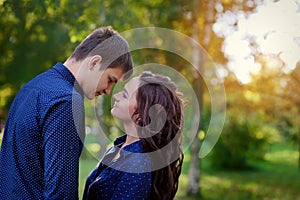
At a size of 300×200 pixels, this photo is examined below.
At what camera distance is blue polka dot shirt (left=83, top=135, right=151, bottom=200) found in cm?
167

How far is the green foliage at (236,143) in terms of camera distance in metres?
10.6

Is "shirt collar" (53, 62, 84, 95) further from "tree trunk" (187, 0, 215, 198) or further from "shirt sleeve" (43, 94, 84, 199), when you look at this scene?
"tree trunk" (187, 0, 215, 198)

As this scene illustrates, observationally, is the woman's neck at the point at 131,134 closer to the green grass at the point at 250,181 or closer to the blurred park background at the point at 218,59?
the blurred park background at the point at 218,59

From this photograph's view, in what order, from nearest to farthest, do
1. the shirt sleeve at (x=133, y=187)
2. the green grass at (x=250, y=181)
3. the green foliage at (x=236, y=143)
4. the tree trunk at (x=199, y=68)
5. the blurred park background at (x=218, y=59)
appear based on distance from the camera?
the shirt sleeve at (x=133, y=187) < the blurred park background at (x=218, y=59) < the tree trunk at (x=199, y=68) < the green grass at (x=250, y=181) < the green foliage at (x=236, y=143)

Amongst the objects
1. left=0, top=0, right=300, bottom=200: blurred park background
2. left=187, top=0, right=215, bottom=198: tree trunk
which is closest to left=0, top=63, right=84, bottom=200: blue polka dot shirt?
left=0, top=0, right=300, bottom=200: blurred park background

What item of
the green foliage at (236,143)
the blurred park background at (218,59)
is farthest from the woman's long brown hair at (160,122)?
the green foliage at (236,143)

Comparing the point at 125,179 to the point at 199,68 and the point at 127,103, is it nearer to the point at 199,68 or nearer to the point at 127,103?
the point at 127,103

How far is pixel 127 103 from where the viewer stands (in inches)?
69.2

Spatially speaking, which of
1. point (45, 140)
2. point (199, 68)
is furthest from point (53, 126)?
point (199, 68)

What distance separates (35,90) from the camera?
1635 millimetres

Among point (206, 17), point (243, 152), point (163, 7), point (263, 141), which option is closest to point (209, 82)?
point (206, 17)

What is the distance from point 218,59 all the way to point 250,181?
345 cm

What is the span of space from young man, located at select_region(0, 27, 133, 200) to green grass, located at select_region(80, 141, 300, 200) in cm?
644

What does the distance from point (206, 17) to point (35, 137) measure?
21.3 feet
